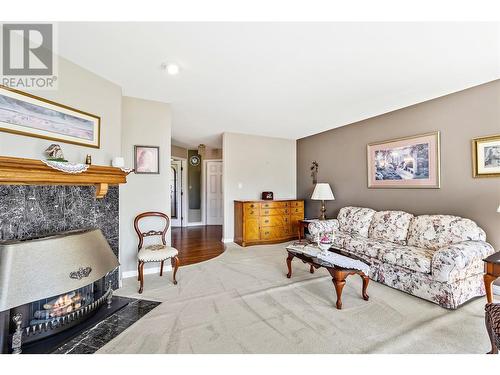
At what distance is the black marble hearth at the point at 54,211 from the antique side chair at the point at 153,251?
0.94ft

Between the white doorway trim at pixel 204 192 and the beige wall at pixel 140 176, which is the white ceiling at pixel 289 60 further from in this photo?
the white doorway trim at pixel 204 192

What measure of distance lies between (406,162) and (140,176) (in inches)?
155

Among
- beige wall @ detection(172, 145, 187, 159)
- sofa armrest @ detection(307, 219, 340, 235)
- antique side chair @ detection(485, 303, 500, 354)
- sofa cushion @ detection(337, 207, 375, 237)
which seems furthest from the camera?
beige wall @ detection(172, 145, 187, 159)

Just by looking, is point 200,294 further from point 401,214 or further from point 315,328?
point 401,214

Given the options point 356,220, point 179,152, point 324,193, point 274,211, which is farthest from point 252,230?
point 179,152

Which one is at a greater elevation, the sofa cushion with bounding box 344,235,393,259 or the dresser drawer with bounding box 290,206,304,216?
the dresser drawer with bounding box 290,206,304,216

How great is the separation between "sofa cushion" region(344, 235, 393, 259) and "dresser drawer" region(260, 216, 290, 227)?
5.75ft

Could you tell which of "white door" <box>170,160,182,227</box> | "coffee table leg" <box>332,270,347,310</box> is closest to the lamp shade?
"coffee table leg" <box>332,270,347,310</box>

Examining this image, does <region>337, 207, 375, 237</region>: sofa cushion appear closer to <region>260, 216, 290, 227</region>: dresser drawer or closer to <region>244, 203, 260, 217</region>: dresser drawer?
<region>260, 216, 290, 227</region>: dresser drawer

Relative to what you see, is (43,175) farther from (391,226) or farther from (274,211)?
(391,226)

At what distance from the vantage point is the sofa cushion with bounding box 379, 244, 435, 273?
233cm

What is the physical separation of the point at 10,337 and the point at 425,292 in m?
3.52

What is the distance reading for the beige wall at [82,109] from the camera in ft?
5.93

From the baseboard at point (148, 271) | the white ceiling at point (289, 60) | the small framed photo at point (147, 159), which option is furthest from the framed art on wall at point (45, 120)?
the baseboard at point (148, 271)
